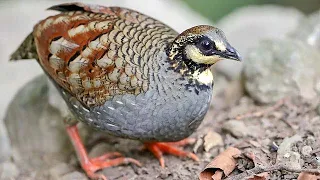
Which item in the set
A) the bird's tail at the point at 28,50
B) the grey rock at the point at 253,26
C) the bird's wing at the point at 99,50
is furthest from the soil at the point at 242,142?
the grey rock at the point at 253,26

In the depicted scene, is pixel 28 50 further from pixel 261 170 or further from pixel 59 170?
pixel 261 170

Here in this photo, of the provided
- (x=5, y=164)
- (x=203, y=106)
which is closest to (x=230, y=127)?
(x=203, y=106)

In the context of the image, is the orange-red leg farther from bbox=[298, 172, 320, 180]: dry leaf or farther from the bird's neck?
bbox=[298, 172, 320, 180]: dry leaf

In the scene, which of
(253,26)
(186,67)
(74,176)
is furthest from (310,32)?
(74,176)

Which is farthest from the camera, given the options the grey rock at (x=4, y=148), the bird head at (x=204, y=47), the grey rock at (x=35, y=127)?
the grey rock at (x=4, y=148)

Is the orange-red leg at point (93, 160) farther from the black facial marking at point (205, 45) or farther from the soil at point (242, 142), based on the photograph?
the black facial marking at point (205, 45)

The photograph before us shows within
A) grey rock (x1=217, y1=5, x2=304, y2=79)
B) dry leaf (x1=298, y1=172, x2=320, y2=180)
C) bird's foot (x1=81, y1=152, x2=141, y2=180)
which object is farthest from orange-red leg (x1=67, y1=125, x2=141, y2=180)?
grey rock (x1=217, y1=5, x2=304, y2=79)
